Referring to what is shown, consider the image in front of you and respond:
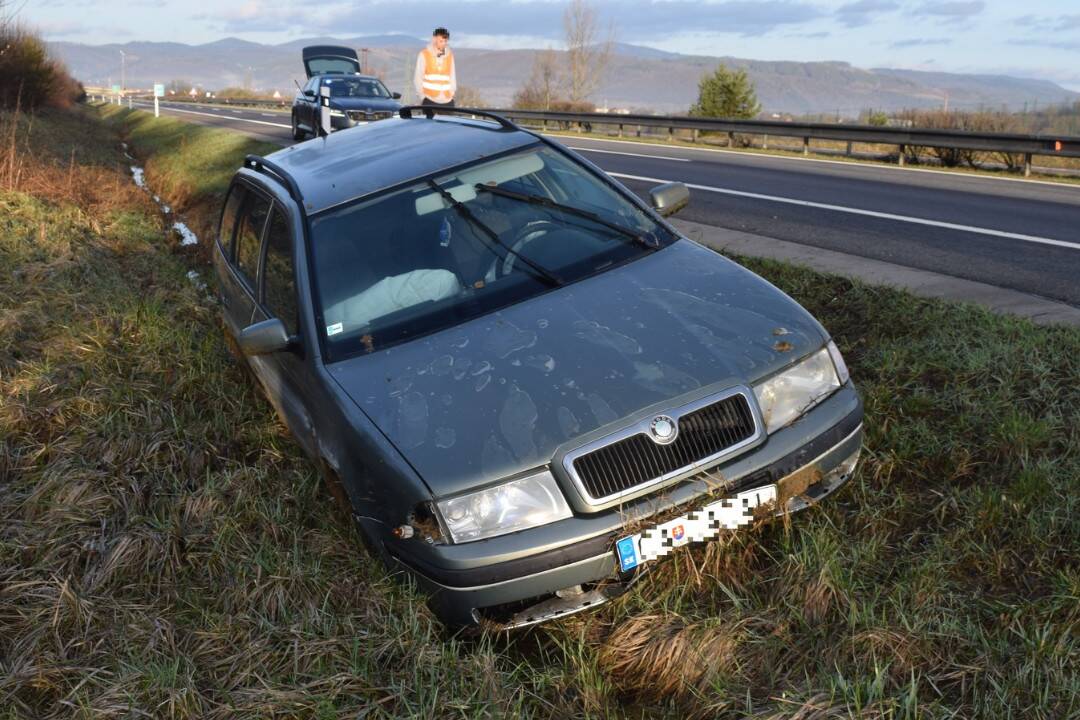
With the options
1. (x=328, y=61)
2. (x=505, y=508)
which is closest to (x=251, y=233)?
(x=505, y=508)

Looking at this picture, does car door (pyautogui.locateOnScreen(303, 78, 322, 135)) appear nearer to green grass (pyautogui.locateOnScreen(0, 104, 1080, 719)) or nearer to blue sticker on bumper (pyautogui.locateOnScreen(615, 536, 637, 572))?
green grass (pyautogui.locateOnScreen(0, 104, 1080, 719))

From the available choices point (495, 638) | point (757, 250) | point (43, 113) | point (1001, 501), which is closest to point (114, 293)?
point (757, 250)

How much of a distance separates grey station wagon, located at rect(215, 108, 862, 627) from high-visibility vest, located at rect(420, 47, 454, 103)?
322 inches

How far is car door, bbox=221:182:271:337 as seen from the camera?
195 inches

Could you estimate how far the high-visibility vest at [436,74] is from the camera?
496 inches

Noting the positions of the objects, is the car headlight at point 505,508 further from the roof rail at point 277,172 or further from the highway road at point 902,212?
the highway road at point 902,212

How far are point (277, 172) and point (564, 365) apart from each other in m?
2.46

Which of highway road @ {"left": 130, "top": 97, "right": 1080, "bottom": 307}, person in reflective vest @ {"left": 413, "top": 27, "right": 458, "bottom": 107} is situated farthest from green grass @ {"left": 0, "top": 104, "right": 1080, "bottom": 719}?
person in reflective vest @ {"left": 413, "top": 27, "right": 458, "bottom": 107}

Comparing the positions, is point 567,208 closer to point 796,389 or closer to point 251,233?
point 796,389

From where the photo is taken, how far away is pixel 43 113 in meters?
26.3

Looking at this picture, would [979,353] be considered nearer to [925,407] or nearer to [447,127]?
[925,407]

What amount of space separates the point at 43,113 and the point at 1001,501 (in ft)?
93.0

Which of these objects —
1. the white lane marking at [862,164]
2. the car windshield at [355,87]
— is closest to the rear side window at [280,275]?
the white lane marking at [862,164]

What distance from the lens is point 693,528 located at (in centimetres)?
310
